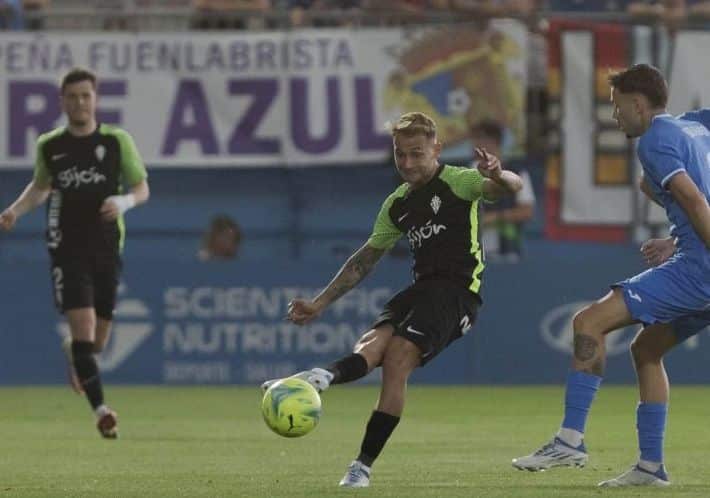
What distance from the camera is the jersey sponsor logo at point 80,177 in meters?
14.2

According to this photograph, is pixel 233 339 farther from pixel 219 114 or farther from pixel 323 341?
pixel 219 114

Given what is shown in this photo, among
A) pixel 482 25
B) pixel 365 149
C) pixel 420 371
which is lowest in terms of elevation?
pixel 420 371

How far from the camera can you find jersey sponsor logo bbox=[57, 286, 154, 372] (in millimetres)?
20047

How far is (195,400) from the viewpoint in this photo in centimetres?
1795

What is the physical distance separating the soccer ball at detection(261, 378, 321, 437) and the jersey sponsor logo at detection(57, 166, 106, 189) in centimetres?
527

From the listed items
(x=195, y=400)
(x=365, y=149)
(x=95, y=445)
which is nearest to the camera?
(x=95, y=445)

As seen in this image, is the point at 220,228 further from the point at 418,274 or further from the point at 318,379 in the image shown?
the point at 318,379

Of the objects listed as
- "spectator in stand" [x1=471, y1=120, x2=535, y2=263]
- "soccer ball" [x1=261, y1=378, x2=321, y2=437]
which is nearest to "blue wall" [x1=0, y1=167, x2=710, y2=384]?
"spectator in stand" [x1=471, y1=120, x2=535, y2=263]

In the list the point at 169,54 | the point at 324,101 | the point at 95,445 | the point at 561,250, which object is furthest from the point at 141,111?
the point at 95,445

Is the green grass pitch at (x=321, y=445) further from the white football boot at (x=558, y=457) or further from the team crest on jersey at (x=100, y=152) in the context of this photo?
the team crest on jersey at (x=100, y=152)

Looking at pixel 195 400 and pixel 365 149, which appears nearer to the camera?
pixel 195 400

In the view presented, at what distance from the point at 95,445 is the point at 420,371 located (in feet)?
25.3

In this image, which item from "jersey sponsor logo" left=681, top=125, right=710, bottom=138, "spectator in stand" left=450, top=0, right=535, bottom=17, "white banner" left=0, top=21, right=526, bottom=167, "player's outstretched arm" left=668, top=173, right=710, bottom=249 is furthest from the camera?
"spectator in stand" left=450, top=0, right=535, bottom=17

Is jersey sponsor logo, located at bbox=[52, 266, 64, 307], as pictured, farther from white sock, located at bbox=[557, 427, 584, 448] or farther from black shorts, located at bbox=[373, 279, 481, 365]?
white sock, located at bbox=[557, 427, 584, 448]
